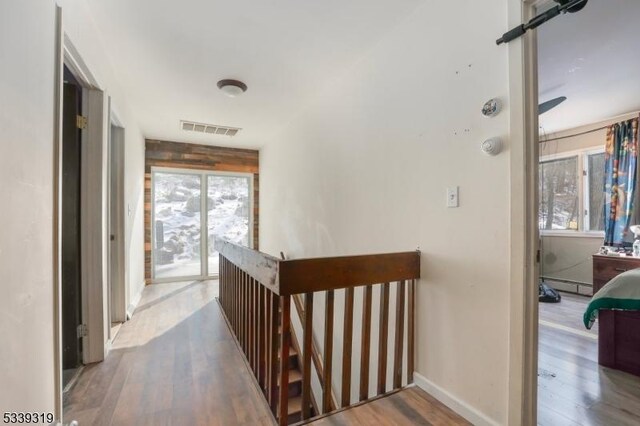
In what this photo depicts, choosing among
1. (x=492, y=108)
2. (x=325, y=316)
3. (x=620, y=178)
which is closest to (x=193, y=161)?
(x=325, y=316)

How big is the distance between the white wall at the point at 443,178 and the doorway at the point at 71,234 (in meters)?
2.03

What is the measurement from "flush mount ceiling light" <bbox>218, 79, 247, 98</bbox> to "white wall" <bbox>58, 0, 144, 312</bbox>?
34.9 inches

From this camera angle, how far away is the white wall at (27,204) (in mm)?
1016

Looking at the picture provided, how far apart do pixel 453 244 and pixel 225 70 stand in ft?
7.68

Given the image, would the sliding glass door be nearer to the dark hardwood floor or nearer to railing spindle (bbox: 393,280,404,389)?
the dark hardwood floor

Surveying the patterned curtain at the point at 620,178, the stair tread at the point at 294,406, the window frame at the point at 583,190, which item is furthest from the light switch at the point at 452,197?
the patterned curtain at the point at 620,178

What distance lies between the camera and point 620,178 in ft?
13.0

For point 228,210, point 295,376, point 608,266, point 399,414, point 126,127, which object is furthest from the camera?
point 228,210

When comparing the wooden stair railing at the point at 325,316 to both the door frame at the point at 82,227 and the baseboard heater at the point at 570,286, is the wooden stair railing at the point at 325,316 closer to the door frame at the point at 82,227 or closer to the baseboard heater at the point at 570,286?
the door frame at the point at 82,227

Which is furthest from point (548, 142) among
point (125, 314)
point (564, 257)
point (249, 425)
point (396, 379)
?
point (125, 314)

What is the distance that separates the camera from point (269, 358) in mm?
1706

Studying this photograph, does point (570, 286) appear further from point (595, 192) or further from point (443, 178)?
point (443, 178)

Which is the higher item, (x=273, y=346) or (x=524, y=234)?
(x=524, y=234)

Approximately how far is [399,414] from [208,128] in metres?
4.12
